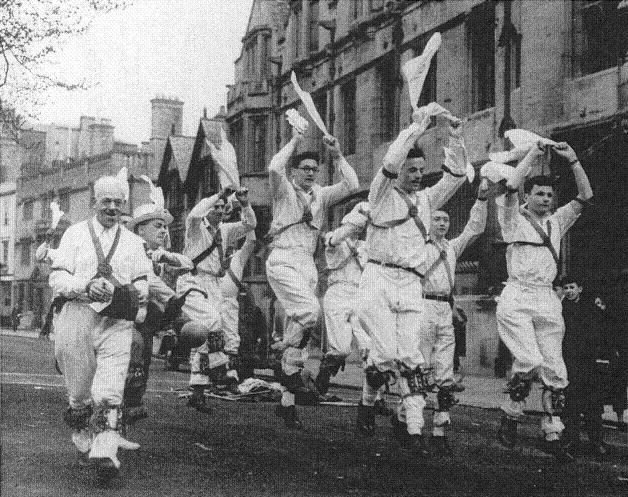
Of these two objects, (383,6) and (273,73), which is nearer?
(383,6)

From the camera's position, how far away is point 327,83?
109 feet

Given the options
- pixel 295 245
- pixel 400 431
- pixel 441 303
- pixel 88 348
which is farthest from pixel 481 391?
pixel 88 348

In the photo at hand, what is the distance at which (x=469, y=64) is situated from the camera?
24.1m

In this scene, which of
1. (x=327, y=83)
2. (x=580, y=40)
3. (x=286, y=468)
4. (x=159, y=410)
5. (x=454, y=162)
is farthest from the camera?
(x=327, y=83)

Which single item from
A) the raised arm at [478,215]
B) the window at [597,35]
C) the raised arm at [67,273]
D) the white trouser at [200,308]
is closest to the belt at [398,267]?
the raised arm at [478,215]

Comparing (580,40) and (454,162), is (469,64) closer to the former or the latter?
(580,40)

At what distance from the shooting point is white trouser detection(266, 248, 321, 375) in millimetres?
10539

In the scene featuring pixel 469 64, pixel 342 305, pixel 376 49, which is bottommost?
pixel 342 305

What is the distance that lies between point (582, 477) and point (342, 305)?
5.90m

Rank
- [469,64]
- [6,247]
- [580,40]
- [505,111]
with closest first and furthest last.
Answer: [580,40], [505,111], [469,64], [6,247]

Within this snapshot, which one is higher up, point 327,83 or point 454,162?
point 327,83

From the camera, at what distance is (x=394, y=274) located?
354 inches

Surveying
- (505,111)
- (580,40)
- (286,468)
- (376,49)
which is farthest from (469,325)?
(286,468)

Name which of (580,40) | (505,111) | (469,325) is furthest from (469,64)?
(469,325)
